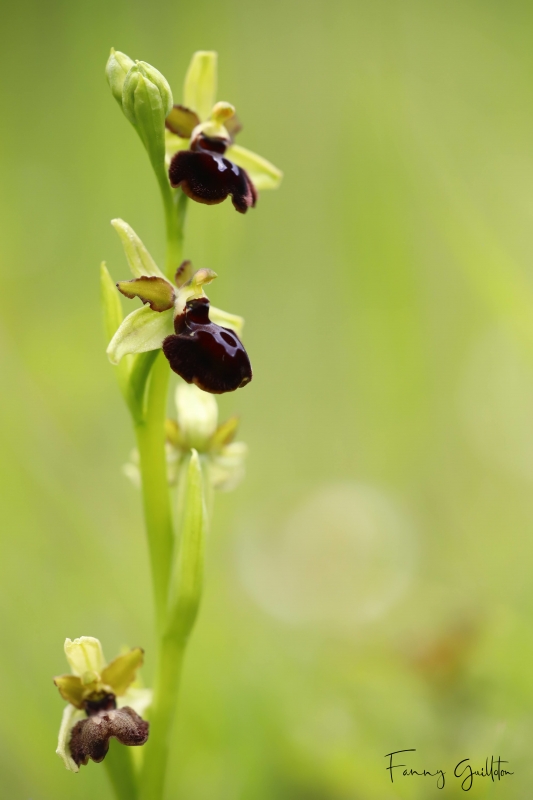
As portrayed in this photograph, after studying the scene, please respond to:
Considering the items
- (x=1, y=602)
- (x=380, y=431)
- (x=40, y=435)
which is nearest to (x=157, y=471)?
(x=1, y=602)

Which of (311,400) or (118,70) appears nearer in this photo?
(118,70)

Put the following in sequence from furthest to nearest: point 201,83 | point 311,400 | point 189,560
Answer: point 311,400 < point 201,83 < point 189,560

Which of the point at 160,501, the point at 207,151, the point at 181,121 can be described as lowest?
the point at 160,501

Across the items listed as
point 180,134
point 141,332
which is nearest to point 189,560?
point 141,332

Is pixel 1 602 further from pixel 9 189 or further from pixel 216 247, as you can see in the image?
pixel 9 189

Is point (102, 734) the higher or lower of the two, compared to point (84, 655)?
lower

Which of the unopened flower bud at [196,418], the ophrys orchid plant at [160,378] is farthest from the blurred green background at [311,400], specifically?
the unopened flower bud at [196,418]

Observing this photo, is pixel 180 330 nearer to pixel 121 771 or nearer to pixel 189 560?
pixel 189 560

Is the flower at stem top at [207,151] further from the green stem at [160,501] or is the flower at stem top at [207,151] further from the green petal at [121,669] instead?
the green petal at [121,669]
